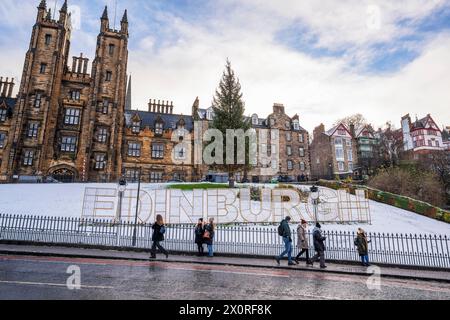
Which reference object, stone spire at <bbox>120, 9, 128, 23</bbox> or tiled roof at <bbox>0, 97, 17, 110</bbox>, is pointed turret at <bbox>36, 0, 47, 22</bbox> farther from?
tiled roof at <bbox>0, 97, 17, 110</bbox>

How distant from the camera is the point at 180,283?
7.68 metres

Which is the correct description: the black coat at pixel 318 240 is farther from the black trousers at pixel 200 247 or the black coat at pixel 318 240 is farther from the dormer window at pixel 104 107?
the dormer window at pixel 104 107

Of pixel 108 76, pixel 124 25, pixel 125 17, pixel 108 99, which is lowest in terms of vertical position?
pixel 108 99

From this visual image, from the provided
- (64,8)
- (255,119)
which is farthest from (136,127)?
(255,119)

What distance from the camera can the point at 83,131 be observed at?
38312 millimetres

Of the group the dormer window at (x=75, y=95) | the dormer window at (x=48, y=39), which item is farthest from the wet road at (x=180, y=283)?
the dormer window at (x=48, y=39)

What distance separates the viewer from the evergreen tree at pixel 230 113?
1163 inches

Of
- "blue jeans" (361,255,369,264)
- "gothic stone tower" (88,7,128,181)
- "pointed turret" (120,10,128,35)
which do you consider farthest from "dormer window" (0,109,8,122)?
"blue jeans" (361,255,369,264)

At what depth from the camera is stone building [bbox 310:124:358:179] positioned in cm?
5416

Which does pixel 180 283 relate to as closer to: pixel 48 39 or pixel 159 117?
pixel 159 117

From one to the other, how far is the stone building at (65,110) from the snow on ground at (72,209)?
9072 millimetres

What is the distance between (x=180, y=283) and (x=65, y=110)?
3941 centimetres

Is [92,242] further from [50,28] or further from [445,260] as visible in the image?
[50,28]

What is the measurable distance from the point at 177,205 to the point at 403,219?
18741 millimetres
